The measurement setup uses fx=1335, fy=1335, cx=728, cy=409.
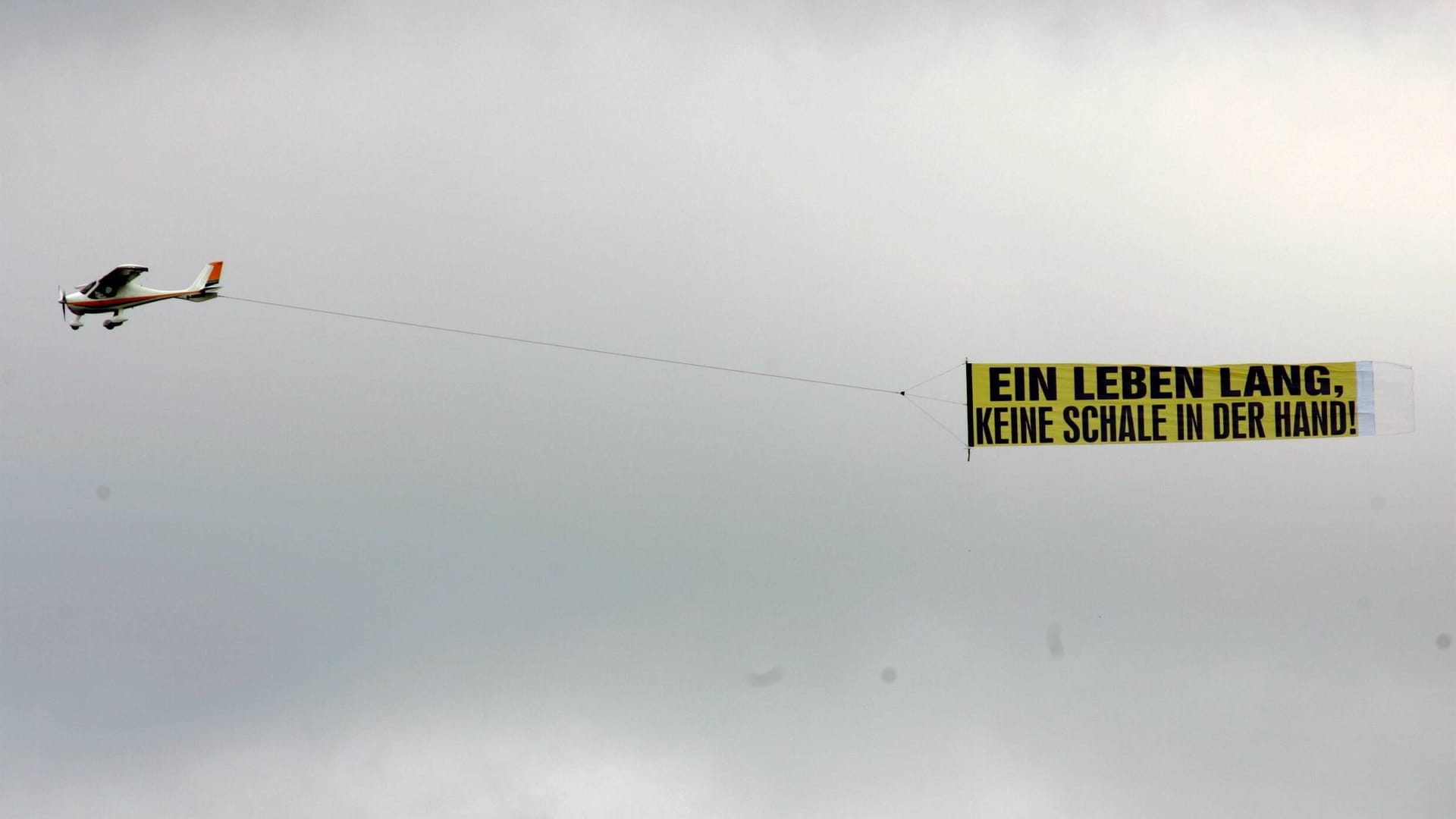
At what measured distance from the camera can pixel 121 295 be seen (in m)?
35.8

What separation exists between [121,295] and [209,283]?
7.48ft

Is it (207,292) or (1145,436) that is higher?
(207,292)

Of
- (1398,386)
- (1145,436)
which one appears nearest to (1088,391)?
(1145,436)

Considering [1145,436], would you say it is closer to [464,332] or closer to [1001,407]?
[1001,407]

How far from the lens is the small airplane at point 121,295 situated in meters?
35.6

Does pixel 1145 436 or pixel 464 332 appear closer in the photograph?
pixel 464 332

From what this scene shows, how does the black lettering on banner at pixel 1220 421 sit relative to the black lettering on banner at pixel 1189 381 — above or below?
below

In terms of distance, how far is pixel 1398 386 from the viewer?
1601 inches

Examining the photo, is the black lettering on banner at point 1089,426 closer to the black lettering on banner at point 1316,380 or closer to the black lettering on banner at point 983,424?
the black lettering on banner at point 983,424

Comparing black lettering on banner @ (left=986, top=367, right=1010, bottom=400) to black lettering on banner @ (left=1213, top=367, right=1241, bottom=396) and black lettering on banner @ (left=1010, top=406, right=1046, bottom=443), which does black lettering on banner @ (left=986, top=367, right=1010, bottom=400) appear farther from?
black lettering on banner @ (left=1213, top=367, right=1241, bottom=396)

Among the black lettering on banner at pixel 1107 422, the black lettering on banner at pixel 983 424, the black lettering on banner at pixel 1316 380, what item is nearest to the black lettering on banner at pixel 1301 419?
the black lettering on banner at pixel 1316 380

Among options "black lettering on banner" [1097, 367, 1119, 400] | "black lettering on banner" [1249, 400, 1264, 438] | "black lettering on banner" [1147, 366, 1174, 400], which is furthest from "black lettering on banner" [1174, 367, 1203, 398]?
"black lettering on banner" [1097, 367, 1119, 400]

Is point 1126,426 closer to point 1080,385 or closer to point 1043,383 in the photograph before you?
point 1080,385

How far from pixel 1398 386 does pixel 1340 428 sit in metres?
2.23
